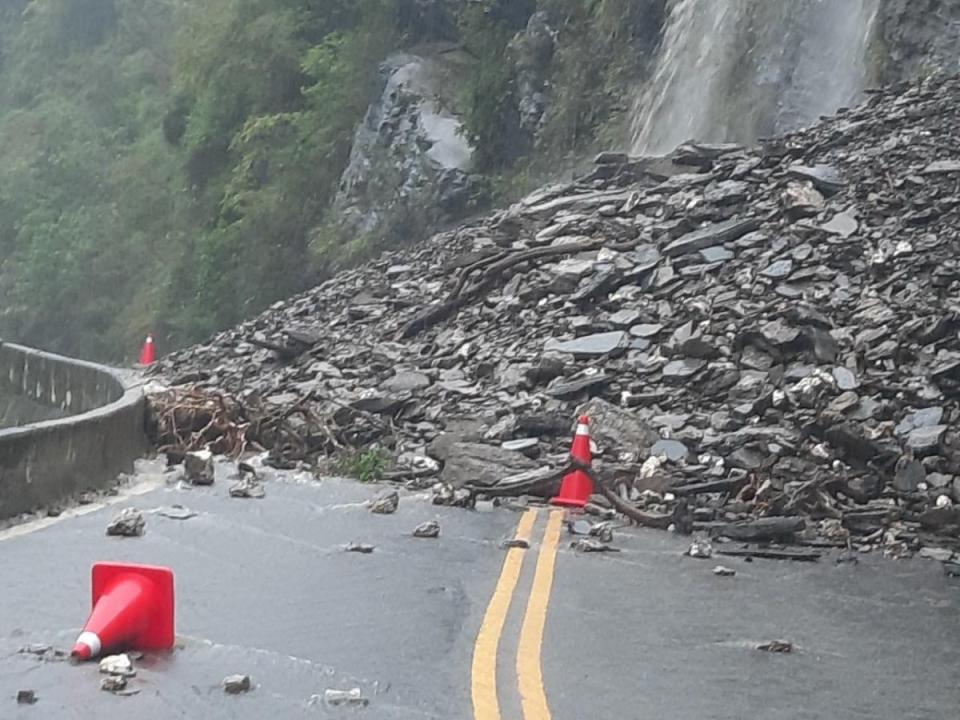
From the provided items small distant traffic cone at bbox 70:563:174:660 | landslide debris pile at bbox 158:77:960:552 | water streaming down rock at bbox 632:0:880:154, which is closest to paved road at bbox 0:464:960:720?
small distant traffic cone at bbox 70:563:174:660

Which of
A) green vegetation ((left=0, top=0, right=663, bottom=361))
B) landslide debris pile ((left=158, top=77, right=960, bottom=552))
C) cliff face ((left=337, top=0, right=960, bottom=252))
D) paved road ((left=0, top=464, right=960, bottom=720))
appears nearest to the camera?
paved road ((left=0, top=464, right=960, bottom=720))

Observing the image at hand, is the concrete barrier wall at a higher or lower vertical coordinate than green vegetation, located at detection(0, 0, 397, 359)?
lower

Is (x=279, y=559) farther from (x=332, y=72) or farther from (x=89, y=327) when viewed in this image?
(x=89, y=327)

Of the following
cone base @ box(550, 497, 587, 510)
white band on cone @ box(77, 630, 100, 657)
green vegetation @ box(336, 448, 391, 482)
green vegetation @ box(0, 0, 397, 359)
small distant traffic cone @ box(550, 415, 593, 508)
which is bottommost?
green vegetation @ box(336, 448, 391, 482)

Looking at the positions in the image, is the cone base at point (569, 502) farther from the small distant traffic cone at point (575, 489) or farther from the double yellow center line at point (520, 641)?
the double yellow center line at point (520, 641)

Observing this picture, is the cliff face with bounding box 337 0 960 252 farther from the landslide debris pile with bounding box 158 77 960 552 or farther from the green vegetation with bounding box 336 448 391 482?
the green vegetation with bounding box 336 448 391 482

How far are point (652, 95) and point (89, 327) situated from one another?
33647 millimetres

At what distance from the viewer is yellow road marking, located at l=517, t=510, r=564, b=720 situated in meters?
5.56

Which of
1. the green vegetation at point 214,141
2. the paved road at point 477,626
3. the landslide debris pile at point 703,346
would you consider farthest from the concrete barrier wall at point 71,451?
the green vegetation at point 214,141

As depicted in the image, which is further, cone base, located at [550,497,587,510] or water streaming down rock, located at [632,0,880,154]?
water streaming down rock, located at [632,0,880,154]

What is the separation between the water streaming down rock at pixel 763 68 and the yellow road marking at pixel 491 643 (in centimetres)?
1850

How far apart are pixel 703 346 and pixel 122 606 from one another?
9.50 meters

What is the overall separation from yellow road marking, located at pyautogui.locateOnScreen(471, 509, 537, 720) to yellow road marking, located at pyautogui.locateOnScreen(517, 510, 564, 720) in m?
0.11

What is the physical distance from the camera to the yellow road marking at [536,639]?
18.2 feet
